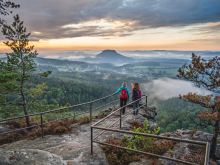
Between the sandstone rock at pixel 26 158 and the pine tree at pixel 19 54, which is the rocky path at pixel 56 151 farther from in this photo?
the pine tree at pixel 19 54

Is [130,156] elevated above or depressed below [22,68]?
below

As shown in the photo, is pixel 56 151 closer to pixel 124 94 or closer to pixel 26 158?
pixel 26 158

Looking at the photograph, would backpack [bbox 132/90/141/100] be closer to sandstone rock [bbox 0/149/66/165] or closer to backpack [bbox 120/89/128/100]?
backpack [bbox 120/89/128/100]

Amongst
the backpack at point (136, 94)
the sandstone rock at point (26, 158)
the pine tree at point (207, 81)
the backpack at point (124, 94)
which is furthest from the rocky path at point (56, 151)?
the pine tree at point (207, 81)

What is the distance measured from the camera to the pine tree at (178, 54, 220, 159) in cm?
1412

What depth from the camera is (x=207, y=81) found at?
15.3m

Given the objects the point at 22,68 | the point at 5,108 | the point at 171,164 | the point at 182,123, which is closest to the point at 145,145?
the point at 171,164

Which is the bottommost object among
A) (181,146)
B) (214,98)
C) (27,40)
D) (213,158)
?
(213,158)

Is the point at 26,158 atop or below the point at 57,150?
atop

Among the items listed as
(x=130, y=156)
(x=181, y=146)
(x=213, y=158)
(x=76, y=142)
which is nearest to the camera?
(x=130, y=156)

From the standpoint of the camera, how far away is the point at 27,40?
20.9m

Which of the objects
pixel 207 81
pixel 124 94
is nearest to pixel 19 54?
pixel 124 94

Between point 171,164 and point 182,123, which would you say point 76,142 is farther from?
point 182,123

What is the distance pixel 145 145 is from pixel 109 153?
1.75 metres
